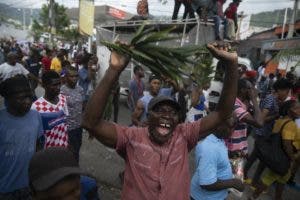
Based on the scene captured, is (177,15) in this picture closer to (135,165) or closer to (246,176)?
(246,176)

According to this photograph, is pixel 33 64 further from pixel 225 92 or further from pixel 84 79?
pixel 225 92

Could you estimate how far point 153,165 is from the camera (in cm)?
261

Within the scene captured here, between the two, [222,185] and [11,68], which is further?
[11,68]

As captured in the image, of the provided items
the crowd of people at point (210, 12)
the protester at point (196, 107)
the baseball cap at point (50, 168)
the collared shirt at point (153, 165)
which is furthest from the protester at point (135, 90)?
the baseball cap at point (50, 168)

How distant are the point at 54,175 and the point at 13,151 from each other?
61.1 inches

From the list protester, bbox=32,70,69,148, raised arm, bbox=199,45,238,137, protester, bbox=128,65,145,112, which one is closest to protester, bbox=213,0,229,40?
protester, bbox=128,65,145,112

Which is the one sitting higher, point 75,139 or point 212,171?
point 212,171

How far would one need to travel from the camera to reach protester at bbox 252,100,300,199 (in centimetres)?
555

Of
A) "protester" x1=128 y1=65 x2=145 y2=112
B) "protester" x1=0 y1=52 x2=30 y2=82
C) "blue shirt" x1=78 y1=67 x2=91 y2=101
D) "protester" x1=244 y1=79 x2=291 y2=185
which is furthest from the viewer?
"blue shirt" x1=78 y1=67 x2=91 y2=101

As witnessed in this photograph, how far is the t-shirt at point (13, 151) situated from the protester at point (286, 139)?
3.56 meters

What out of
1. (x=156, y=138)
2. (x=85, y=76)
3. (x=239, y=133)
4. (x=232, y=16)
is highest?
(x=232, y=16)

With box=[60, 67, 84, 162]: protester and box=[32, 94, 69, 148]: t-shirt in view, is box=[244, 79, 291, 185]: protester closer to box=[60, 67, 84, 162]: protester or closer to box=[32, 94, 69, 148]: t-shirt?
box=[60, 67, 84, 162]: protester

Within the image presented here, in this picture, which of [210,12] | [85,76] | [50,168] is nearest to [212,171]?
[50,168]

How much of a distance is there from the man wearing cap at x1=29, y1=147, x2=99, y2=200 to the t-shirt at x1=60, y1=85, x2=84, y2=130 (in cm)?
343
